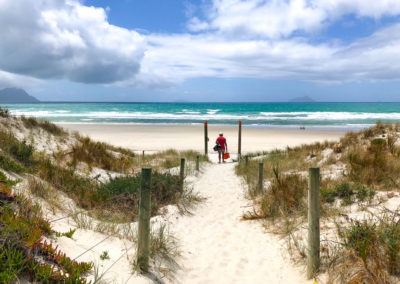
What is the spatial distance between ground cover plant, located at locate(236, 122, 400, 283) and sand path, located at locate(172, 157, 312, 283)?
30 cm

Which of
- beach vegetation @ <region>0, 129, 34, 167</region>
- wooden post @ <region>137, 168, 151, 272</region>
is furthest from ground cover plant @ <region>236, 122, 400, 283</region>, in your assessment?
beach vegetation @ <region>0, 129, 34, 167</region>

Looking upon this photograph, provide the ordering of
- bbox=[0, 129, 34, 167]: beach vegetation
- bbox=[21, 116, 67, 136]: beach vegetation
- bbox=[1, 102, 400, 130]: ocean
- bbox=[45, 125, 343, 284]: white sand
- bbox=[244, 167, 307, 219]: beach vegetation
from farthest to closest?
bbox=[1, 102, 400, 130]: ocean, bbox=[21, 116, 67, 136]: beach vegetation, bbox=[0, 129, 34, 167]: beach vegetation, bbox=[244, 167, 307, 219]: beach vegetation, bbox=[45, 125, 343, 284]: white sand

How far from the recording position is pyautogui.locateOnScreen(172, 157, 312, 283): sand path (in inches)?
175

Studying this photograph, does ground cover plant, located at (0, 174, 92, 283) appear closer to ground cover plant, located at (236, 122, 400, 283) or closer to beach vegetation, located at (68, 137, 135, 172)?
ground cover plant, located at (236, 122, 400, 283)

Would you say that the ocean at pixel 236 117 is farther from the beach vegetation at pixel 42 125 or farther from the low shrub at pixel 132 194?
the low shrub at pixel 132 194

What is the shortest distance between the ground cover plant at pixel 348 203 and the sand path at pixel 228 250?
30cm

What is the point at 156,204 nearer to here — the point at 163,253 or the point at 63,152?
the point at 163,253

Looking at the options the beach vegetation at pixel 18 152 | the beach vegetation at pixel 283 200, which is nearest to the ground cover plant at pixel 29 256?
the beach vegetation at pixel 283 200

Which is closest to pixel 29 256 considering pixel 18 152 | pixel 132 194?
pixel 132 194

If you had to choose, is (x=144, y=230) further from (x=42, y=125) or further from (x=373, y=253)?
(x=42, y=125)

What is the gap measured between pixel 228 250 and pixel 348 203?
260 centimetres

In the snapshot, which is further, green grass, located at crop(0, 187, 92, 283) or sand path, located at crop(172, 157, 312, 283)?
sand path, located at crop(172, 157, 312, 283)

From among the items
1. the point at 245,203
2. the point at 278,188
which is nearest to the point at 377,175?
the point at 278,188

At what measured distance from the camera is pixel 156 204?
7.05 m
